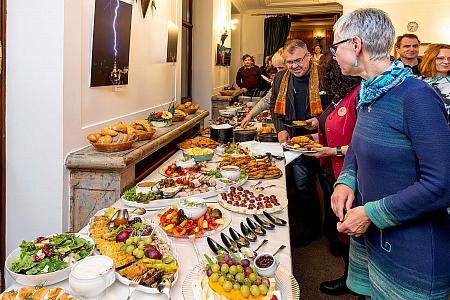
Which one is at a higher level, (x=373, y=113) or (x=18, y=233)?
(x=373, y=113)

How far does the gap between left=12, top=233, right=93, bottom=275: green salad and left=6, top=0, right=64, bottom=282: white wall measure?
2.41 feet

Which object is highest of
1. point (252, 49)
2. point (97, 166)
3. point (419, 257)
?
point (252, 49)

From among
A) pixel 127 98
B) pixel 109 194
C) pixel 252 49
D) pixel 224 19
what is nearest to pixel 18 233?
pixel 109 194

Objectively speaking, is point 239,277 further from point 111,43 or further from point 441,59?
point 441,59

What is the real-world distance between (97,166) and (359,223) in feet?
4.28

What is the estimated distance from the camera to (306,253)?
10.3 ft

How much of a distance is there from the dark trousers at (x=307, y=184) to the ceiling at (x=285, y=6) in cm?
650

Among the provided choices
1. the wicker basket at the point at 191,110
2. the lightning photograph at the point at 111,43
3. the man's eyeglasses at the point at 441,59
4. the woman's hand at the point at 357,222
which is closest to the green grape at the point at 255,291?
the woman's hand at the point at 357,222

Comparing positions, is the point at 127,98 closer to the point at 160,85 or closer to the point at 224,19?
the point at 160,85

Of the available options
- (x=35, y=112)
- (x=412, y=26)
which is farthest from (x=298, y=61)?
(x=412, y=26)

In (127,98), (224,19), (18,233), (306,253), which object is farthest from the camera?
(224,19)

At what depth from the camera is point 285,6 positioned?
371 inches

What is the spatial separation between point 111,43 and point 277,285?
6.13 ft

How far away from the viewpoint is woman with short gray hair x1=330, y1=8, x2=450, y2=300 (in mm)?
1104
